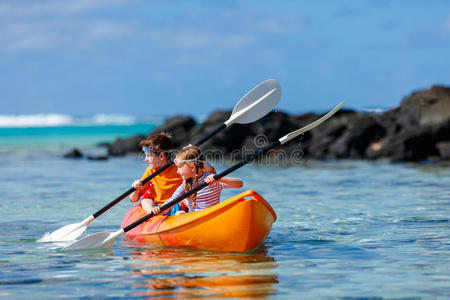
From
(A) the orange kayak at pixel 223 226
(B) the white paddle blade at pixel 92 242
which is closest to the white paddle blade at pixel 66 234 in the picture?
(B) the white paddle blade at pixel 92 242

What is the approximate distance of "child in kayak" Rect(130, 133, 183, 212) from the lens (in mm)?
7559

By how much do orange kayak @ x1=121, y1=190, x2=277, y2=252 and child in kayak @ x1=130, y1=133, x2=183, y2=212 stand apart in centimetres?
58

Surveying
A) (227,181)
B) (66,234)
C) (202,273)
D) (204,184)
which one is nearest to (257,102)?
(227,181)

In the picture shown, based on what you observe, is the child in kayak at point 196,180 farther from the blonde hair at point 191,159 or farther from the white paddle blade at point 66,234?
the white paddle blade at point 66,234

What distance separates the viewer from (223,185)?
6754 mm

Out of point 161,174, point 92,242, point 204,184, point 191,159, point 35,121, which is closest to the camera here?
point 204,184

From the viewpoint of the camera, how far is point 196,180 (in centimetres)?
677

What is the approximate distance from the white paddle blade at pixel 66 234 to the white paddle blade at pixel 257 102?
7.19 feet

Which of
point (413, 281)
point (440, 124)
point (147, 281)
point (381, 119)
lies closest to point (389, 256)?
point (413, 281)

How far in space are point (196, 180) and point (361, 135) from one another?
14.6 metres

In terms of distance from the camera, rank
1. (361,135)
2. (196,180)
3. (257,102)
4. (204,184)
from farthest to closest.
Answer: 1. (361,135)
2. (257,102)
3. (196,180)
4. (204,184)

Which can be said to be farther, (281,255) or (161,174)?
(161,174)

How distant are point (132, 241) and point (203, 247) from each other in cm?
114

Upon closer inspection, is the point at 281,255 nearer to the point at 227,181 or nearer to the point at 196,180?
the point at 227,181
